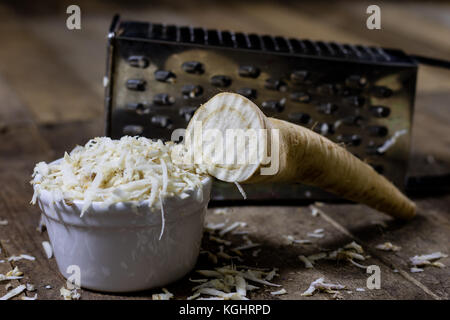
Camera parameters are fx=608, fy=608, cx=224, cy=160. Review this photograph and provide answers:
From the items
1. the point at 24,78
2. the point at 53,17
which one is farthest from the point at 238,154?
the point at 53,17

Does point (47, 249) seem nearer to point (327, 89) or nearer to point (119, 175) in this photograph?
point (119, 175)

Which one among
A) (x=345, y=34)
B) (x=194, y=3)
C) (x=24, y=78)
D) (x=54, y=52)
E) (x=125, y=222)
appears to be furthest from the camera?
(x=194, y=3)

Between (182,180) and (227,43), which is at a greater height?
(227,43)

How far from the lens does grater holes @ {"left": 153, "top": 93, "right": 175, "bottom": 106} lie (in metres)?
1.24

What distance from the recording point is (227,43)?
1.24 metres

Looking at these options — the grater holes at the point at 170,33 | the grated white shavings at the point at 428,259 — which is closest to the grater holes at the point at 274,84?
the grater holes at the point at 170,33

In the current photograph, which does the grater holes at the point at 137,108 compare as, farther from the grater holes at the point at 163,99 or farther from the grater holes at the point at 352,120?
the grater holes at the point at 352,120

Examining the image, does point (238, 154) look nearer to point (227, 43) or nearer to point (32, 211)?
point (227, 43)

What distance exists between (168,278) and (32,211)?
0.41 meters

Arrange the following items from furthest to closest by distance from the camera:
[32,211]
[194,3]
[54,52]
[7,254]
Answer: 1. [194,3]
2. [54,52]
3. [32,211]
4. [7,254]

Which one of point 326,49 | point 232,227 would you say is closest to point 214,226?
point 232,227

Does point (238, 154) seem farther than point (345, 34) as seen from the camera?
No

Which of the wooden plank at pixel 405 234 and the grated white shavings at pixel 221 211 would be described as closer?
the wooden plank at pixel 405 234

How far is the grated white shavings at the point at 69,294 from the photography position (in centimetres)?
91
